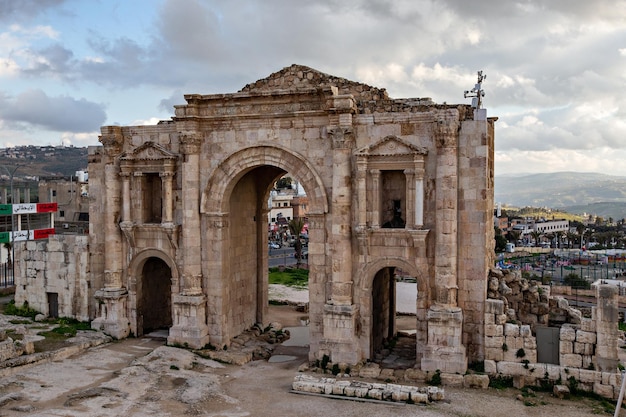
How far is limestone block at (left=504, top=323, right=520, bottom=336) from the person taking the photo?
1557 centimetres

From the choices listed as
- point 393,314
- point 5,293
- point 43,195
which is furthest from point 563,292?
point 43,195

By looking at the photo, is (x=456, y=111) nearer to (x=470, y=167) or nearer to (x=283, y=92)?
Result: (x=470, y=167)

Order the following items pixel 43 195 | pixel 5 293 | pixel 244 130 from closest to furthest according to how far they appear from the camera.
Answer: pixel 244 130, pixel 5 293, pixel 43 195

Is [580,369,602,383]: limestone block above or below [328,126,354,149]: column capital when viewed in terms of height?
below

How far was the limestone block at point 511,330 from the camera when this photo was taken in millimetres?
15572

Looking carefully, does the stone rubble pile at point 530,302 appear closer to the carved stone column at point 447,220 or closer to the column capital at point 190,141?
the carved stone column at point 447,220

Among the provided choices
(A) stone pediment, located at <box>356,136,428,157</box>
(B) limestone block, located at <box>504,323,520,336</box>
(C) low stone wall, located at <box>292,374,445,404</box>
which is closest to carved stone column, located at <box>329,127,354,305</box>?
(A) stone pediment, located at <box>356,136,428,157</box>

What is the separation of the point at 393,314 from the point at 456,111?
840cm

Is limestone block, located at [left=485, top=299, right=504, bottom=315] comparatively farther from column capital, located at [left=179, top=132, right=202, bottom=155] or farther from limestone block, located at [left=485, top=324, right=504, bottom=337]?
column capital, located at [left=179, top=132, right=202, bottom=155]

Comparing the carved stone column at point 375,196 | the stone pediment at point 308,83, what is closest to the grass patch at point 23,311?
the stone pediment at point 308,83

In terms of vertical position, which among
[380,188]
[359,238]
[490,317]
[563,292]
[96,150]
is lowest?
[563,292]

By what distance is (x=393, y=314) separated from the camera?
68.7ft

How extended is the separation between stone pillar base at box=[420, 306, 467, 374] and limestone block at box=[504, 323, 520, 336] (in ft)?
3.91

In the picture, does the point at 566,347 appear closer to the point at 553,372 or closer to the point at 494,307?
the point at 553,372
